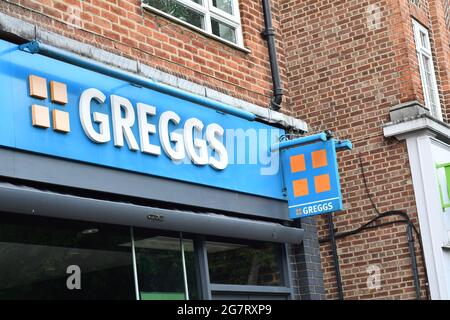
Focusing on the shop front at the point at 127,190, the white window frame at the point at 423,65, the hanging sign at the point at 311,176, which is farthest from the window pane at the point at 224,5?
the white window frame at the point at 423,65

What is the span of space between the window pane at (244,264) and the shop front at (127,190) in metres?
0.01

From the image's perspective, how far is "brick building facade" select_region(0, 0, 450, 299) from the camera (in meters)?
10.6

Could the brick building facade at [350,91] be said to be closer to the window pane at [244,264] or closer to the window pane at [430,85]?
the window pane at [430,85]

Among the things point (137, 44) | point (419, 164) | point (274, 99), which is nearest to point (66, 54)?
point (137, 44)

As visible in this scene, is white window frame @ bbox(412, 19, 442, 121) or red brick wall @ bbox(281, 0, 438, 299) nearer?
red brick wall @ bbox(281, 0, 438, 299)

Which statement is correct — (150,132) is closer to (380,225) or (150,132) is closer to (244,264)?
(244,264)

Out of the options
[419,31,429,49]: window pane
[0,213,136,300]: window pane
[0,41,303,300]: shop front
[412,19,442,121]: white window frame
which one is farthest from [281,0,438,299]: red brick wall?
[0,213,136,300]: window pane

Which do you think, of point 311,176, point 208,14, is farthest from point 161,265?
point 208,14

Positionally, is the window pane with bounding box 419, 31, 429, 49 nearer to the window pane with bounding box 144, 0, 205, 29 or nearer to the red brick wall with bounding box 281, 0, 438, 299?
the red brick wall with bounding box 281, 0, 438, 299

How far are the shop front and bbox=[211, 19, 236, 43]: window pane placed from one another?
3.93 ft

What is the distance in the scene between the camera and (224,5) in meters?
10.9

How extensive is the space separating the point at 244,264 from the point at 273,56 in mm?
2744

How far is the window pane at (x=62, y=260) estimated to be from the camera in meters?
7.29

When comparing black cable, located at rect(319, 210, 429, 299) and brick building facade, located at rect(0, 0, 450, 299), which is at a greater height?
brick building facade, located at rect(0, 0, 450, 299)
